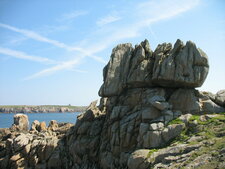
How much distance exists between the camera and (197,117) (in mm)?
29516

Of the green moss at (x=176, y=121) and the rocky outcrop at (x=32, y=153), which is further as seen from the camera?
the rocky outcrop at (x=32, y=153)

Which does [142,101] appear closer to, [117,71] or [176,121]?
[176,121]

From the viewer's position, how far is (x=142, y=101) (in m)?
35.1

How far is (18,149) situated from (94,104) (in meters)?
17.7

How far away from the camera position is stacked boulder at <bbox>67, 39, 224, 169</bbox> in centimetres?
3070

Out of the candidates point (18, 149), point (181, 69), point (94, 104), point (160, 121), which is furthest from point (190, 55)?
point (18, 149)

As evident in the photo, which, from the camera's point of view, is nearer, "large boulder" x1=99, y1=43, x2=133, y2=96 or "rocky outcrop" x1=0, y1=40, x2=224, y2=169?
"rocky outcrop" x1=0, y1=40, x2=224, y2=169

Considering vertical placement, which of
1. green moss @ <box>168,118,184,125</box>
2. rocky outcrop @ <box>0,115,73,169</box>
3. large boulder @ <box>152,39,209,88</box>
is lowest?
rocky outcrop @ <box>0,115,73,169</box>

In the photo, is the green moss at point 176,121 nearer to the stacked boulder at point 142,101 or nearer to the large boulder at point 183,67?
the stacked boulder at point 142,101

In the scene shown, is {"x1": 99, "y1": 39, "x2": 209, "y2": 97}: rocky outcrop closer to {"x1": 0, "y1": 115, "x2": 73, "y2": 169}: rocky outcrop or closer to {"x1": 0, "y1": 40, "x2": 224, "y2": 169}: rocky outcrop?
{"x1": 0, "y1": 40, "x2": 224, "y2": 169}: rocky outcrop

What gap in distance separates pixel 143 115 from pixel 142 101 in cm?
382

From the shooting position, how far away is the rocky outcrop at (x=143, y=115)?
27.8 meters

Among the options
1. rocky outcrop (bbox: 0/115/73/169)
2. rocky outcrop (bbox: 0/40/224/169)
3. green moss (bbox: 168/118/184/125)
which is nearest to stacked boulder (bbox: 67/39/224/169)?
rocky outcrop (bbox: 0/40/224/169)

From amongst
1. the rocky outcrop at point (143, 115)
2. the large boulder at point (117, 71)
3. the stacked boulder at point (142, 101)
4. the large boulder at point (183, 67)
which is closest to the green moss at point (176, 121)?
the rocky outcrop at point (143, 115)
